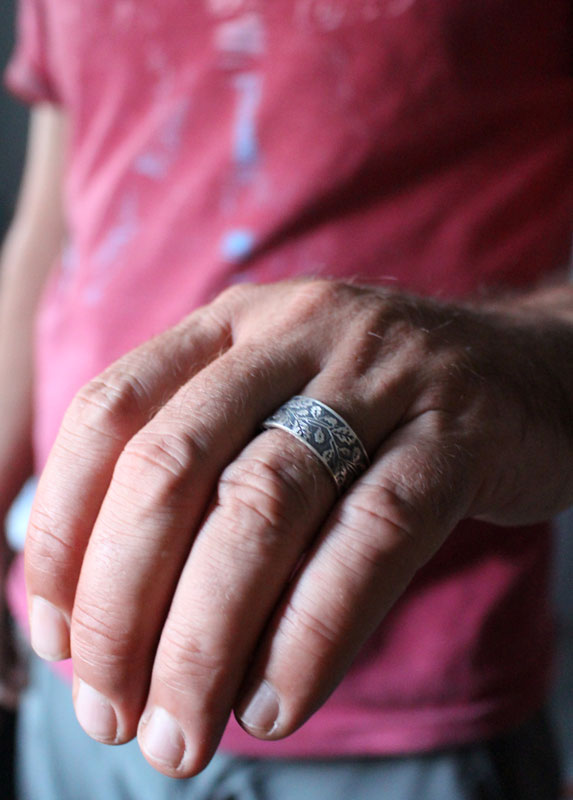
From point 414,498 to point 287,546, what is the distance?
0.20 ft

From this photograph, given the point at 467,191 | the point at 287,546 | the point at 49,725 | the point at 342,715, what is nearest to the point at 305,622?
the point at 287,546

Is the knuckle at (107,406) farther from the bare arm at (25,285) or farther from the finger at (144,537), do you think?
the bare arm at (25,285)

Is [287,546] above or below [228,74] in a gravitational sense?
below

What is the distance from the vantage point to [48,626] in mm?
312

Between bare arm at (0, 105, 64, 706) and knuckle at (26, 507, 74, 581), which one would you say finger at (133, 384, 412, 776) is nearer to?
knuckle at (26, 507, 74, 581)

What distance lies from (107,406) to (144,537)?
0.07 meters

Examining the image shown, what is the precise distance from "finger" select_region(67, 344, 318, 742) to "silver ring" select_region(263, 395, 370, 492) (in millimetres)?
16

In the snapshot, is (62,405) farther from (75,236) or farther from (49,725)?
(49,725)

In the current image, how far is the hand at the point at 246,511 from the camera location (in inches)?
10.6

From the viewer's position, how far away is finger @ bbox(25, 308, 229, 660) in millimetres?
302

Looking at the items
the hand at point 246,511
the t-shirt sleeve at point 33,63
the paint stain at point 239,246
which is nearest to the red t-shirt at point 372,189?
the paint stain at point 239,246

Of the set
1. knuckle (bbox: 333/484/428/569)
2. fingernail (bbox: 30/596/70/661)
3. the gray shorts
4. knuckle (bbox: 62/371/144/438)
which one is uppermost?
knuckle (bbox: 62/371/144/438)

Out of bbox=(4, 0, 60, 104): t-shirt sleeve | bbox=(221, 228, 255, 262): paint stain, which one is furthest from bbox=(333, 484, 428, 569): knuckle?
bbox=(4, 0, 60, 104): t-shirt sleeve

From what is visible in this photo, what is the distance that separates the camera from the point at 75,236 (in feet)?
2.58
